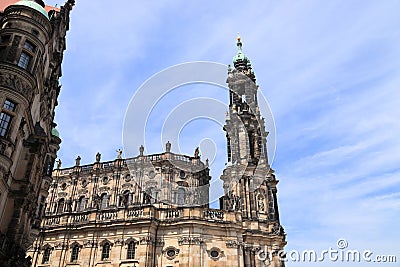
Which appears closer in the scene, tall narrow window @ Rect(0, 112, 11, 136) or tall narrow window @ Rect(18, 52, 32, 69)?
tall narrow window @ Rect(0, 112, 11, 136)

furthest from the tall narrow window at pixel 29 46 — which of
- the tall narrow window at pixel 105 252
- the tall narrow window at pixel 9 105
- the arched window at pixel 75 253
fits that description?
the arched window at pixel 75 253

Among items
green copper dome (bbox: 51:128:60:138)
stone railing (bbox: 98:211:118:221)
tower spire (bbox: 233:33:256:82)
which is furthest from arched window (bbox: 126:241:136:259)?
tower spire (bbox: 233:33:256:82)

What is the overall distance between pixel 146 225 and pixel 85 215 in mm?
7008

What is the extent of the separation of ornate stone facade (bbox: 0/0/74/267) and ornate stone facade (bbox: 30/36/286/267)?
8347mm

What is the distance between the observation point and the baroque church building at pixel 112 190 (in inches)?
854

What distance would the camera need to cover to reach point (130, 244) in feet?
110

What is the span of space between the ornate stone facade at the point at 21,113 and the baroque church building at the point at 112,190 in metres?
0.07

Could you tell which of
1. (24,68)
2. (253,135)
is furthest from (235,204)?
(24,68)

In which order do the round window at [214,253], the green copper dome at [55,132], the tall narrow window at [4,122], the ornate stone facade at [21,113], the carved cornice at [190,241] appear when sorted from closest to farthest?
1. the tall narrow window at [4,122]
2. the ornate stone facade at [21,113]
3. the green copper dome at [55,132]
4. the carved cornice at [190,241]
5. the round window at [214,253]

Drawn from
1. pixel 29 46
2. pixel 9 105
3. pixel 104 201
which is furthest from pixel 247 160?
pixel 9 105

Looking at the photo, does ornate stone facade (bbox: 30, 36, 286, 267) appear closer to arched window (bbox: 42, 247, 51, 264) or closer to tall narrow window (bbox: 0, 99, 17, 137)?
arched window (bbox: 42, 247, 51, 264)

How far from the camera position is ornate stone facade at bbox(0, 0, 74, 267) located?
2019 cm

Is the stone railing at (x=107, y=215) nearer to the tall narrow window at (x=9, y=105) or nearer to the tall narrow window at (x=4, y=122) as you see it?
the tall narrow window at (x=4, y=122)

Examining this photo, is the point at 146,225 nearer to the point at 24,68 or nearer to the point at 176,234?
the point at 176,234
